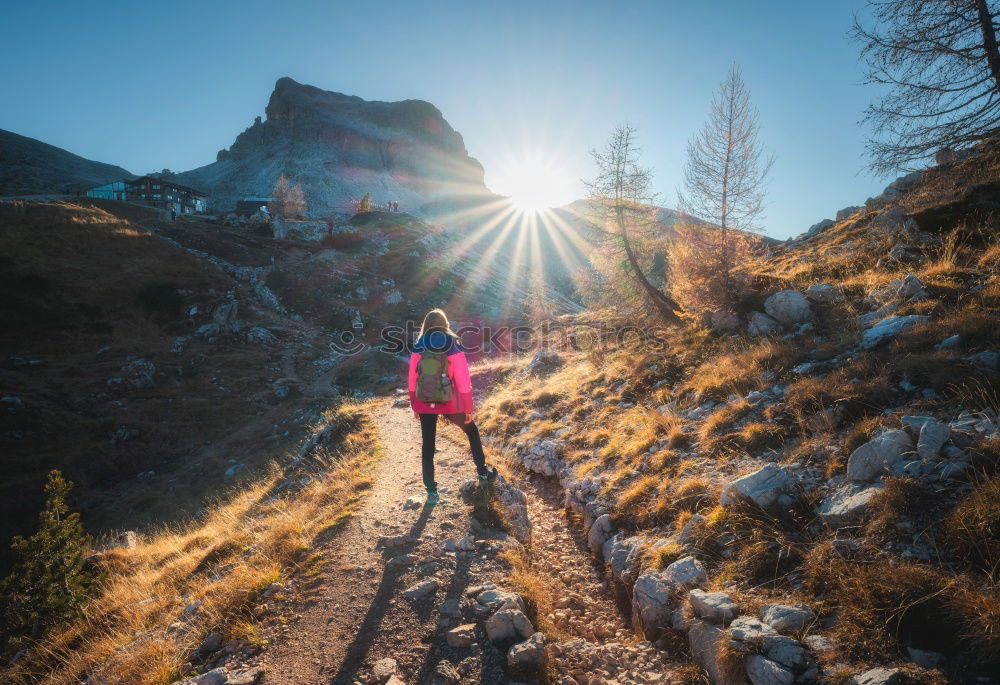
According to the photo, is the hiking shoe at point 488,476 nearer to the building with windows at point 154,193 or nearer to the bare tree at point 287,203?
the bare tree at point 287,203

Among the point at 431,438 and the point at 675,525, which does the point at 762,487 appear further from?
the point at 431,438

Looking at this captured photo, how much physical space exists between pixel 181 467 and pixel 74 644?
16.7 metres

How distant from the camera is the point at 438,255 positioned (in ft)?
195

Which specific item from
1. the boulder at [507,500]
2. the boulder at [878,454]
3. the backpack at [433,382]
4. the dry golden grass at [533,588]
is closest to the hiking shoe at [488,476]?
the boulder at [507,500]

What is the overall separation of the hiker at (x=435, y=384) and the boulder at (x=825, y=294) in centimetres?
846

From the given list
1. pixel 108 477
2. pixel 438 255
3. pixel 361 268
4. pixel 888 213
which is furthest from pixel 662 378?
pixel 438 255

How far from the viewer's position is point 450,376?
6.48 metres

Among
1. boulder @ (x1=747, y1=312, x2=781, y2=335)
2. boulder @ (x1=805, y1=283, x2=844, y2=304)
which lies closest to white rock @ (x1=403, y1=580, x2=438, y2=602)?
boulder @ (x1=747, y1=312, x2=781, y2=335)

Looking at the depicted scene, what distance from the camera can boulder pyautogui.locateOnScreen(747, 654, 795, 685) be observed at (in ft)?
9.23

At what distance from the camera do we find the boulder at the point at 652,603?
13.5ft

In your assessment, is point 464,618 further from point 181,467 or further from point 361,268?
point 361,268

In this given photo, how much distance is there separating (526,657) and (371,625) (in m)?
1.70

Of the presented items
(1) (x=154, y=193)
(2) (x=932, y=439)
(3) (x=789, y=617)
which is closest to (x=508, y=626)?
(3) (x=789, y=617)

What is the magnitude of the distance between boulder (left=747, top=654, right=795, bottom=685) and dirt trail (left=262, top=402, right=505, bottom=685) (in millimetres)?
2032
